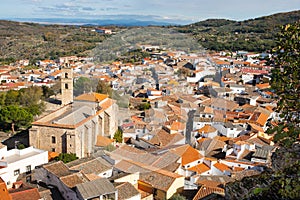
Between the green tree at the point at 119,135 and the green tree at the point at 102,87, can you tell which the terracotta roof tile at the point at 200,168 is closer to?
the green tree at the point at 119,135

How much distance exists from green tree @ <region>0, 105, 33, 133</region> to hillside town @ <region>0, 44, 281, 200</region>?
223cm

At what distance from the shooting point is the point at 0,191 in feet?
25.6

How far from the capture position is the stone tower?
16134 mm

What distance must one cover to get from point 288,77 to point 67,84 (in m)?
14.6

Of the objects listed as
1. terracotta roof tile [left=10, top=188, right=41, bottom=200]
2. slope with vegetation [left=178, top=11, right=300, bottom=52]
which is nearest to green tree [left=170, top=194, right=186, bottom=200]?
terracotta roof tile [left=10, top=188, right=41, bottom=200]

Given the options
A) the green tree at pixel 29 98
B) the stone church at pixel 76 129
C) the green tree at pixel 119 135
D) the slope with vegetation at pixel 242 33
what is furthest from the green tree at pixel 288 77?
the slope with vegetation at pixel 242 33

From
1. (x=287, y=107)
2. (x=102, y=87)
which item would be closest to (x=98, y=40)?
(x=102, y=87)

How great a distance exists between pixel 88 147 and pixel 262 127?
7.79 metres

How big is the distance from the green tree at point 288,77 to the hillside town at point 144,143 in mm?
2258

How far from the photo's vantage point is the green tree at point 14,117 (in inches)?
604

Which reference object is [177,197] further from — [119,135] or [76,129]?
[76,129]

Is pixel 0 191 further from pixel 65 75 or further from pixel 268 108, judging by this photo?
pixel 268 108

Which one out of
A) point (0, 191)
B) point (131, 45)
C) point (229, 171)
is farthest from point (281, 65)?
point (229, 171)

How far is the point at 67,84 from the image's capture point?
16547 mm
